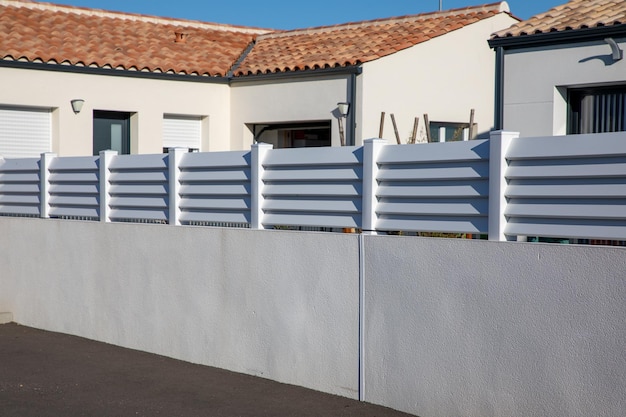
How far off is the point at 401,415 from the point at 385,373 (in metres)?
0.38

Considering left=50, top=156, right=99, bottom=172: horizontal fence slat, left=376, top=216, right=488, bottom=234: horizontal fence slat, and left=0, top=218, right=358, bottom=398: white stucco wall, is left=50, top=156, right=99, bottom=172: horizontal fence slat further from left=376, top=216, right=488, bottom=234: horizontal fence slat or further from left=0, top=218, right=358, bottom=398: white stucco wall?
left=376, top=216, right=488, bottom=234: horizontal fence slat

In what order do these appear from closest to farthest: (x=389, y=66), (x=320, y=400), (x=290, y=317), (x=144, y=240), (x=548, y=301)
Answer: (x=548, y=301), (x=320, y=400), (x=290, y=317), (x=144, y=240), (x=389, y=66)

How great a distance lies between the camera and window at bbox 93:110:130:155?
18578 mm

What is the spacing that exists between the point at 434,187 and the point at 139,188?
4.12 metres

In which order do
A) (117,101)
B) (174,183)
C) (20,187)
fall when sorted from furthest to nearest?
1. (117,101)
2. (20,187)
3. (174,183)

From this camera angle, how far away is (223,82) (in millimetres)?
19781

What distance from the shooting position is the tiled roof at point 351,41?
17.9 meters

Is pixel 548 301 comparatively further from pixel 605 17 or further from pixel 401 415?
pixel 605 17

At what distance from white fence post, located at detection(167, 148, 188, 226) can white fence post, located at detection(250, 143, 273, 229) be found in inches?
46.0

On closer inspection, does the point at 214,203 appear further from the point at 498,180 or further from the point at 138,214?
the point at 498,180

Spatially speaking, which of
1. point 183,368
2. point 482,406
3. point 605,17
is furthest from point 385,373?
point 605,17

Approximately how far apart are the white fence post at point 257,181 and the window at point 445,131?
9793 millimetres

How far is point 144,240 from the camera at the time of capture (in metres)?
10.2

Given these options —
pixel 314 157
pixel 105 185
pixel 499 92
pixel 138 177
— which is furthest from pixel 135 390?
pixel 499 92
